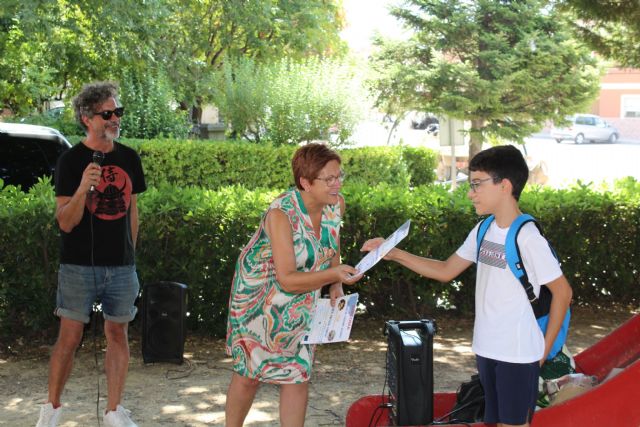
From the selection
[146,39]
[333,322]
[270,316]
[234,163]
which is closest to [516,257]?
[333,322]

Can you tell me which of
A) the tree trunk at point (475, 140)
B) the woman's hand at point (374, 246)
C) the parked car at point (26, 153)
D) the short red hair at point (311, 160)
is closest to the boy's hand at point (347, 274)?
the woman's hand at point (374, 246)

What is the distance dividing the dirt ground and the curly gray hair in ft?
5.75

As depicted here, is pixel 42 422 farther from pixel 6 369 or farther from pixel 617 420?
pixel 617 420

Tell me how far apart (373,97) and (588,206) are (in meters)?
17.3

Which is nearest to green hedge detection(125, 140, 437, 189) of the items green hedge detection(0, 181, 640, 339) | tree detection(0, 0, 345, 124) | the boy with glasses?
tree detection(0, 0, 345, 124)

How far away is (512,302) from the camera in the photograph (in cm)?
Result: 357

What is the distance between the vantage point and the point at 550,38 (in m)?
24.2

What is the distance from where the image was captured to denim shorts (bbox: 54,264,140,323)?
15.5ft

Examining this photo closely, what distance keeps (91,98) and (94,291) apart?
1060 mm

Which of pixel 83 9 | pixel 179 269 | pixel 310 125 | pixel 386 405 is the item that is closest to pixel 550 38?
pixel 310 125

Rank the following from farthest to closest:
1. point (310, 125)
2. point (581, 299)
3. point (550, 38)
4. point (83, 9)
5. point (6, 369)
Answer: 1. point (550, 38)
2. point (310, 125)
3. point (83, 9)
4. point (581, 299)
5. point (6, 369)

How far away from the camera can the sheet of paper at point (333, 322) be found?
386cm

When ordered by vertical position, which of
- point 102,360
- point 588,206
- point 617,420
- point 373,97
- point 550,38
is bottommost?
point 102,360

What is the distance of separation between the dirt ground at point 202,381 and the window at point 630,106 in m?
51.7
